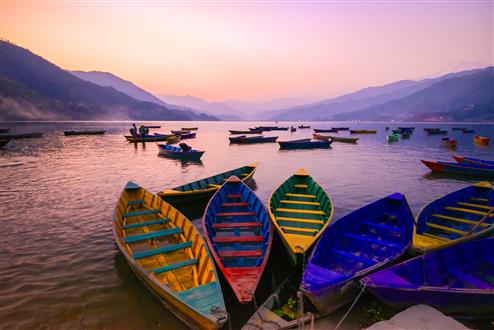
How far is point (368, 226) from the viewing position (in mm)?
11320

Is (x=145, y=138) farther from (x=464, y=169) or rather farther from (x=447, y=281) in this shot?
(x=447, y=281)

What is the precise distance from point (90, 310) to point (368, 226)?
35.1 feet

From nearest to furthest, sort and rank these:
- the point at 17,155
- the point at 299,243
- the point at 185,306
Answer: the point at 185,306 < the point at 299,243 < the point at 17,155

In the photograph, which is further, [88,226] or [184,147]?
[184,147]

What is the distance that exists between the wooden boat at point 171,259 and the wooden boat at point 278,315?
136cm

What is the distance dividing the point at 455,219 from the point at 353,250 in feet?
19.6

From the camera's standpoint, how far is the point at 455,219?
11859 mm

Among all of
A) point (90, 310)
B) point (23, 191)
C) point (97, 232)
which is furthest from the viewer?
point (23, 191)

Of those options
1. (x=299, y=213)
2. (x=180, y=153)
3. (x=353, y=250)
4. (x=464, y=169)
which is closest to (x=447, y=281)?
(x=353, y=250)

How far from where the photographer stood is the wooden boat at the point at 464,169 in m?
25.4

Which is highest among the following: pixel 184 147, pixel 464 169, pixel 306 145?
pixel 184 147

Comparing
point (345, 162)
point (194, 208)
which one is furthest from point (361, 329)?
point (345, 162)

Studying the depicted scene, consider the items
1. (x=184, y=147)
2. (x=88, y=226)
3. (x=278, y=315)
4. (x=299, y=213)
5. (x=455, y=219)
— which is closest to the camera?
(x=278, y=315)

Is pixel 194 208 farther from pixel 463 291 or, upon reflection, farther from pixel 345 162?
pixel 345 162
